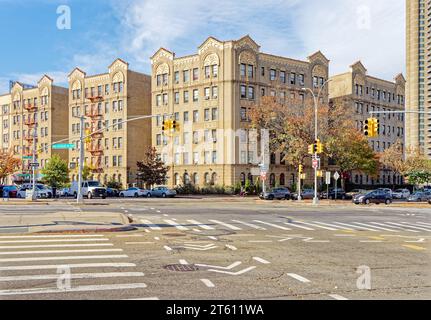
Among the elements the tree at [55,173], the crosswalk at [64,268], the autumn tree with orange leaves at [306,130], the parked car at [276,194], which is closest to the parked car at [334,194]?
the autumn tree with orange leaves at [306,130]

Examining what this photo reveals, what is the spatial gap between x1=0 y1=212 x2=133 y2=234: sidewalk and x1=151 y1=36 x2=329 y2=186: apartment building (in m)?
47.2

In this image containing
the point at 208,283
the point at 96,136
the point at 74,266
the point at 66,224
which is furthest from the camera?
the point at 96,136

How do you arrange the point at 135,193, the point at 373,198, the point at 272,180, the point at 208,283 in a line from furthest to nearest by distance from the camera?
the point at 272,180, the point at 135,193, the point at 373,198, the point at 208,283

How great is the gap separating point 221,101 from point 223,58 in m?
6.54

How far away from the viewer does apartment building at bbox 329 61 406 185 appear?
3497 inches

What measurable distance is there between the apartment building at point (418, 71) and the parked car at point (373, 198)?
10590 millimetres

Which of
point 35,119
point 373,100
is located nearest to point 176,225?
point 373,100

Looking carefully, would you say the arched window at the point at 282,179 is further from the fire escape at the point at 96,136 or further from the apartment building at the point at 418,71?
the fire escape at the point at 96,136

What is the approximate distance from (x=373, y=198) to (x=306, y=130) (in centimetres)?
1144

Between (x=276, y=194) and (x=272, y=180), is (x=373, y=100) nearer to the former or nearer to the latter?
(x=272, y=180)

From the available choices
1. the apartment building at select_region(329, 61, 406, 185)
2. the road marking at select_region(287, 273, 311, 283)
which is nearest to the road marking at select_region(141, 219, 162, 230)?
the road marking at select_region(287, 273, 311, 283)

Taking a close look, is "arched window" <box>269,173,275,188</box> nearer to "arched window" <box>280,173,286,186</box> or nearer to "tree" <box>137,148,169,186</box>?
"arched window" <box>280,173,286,186</box>

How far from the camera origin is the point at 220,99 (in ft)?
236
